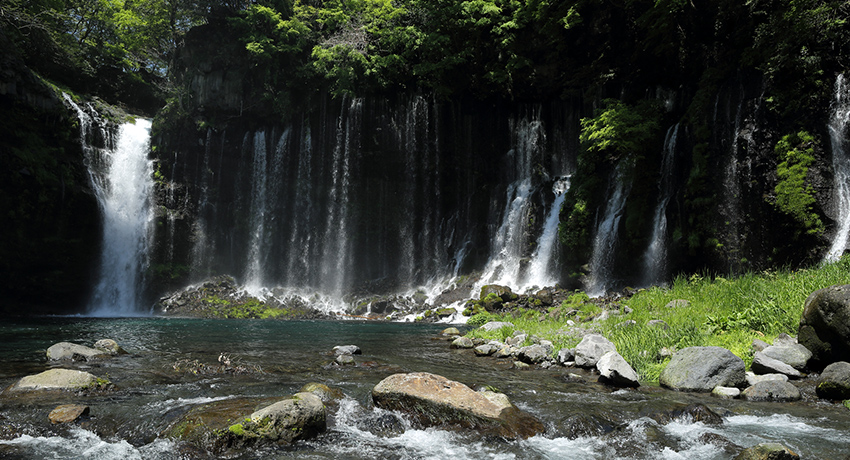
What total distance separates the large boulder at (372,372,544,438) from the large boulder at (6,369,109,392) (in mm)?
4062

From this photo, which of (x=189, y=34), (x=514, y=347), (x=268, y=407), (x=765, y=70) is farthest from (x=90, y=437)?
(x=189, y=34)

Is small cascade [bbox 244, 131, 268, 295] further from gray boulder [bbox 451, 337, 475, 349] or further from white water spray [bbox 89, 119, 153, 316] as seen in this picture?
gray boulder [bbox 451, 337, 475, 349]

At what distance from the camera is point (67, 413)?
4.97 meters

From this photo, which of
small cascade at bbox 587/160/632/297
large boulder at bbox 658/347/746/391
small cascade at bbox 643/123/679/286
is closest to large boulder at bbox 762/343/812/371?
large boulder at bbox 658/347/746/391

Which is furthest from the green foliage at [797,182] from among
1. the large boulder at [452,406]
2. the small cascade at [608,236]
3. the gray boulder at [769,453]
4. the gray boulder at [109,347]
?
A: the gray boulder at [109,347]

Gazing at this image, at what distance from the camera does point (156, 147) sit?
27797 mm

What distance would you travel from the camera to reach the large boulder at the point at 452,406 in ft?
16.1

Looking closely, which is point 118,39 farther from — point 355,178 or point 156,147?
point 355,178

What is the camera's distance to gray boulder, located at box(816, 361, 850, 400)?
211 inches

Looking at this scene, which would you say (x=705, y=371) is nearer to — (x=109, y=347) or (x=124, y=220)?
(x=109, y=347)

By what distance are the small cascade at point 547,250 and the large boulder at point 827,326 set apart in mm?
14626

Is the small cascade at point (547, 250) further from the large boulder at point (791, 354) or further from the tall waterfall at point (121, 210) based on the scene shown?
the tall waterfall at point (121, 210)

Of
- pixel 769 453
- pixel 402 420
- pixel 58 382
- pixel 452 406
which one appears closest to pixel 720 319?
pixel 769 453

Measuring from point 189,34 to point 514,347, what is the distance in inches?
1209
